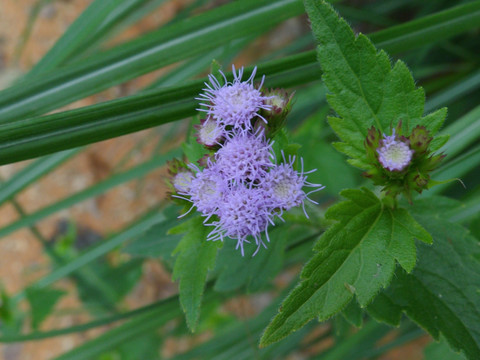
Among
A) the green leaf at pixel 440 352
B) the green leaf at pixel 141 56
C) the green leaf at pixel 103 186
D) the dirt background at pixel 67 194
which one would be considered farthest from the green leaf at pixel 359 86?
the dirt background at pixel 67 194

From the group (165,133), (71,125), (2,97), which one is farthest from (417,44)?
(165,133)

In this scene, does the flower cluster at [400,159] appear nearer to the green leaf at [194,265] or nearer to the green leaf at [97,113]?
the green leaf at [97,113]

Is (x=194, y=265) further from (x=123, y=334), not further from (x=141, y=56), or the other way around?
(x=123, y=334)

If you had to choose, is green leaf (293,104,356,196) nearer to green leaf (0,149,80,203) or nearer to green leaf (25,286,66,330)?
green leaf (0,149,80,203)

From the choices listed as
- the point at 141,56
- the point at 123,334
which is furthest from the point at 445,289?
the point at 123,334

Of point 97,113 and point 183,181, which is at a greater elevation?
point 97,113

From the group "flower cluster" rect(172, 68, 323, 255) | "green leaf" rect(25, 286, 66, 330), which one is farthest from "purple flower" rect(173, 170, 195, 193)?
"green leaf" rect(25, 286, 66, 330)

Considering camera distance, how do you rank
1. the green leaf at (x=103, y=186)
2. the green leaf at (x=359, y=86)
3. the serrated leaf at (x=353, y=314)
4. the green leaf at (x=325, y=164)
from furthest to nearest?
1. the green leaf at (x=103, y=186)
2. the green leaf at (x=325, y=164)
3. the serrated leaf at (x=353, y=314)
4. the green leaf at (x=359, y=86)
